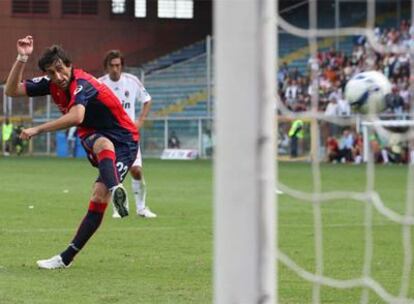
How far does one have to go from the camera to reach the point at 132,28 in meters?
45.3

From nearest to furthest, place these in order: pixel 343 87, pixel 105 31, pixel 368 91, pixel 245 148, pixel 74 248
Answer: pixel 245 148 < pixel 368 91 < pixel 74 248 < pixel 343 87 < pixel 105 31

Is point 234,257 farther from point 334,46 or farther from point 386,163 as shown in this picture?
point 334,46

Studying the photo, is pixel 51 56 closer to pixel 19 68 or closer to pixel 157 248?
pixel 19 68

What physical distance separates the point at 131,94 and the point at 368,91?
24.5 ft

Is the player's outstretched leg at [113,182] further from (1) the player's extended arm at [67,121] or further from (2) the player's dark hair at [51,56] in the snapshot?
(2) the player's dark hair at [51,56]

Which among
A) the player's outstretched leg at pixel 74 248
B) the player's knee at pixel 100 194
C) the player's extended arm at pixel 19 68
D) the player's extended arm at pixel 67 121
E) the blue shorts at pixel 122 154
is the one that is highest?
the player's extended arm at pixel 19 68

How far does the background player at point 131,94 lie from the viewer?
45.0ft

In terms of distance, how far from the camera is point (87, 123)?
945 cm

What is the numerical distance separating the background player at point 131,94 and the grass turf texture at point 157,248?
1.19 feet

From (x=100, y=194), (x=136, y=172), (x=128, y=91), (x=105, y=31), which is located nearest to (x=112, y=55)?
(x=128, y=91)

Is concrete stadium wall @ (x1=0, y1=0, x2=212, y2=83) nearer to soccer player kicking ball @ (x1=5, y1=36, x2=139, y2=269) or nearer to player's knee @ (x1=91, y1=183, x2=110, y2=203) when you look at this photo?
soccer player kicking ball @ (x1=5, y1=36, x2=139, y2=269)

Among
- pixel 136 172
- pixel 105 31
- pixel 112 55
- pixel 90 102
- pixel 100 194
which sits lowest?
pixel 136 172

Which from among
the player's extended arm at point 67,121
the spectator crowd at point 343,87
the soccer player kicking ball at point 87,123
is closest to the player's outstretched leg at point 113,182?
the soccer player kicking ball at point 87,123

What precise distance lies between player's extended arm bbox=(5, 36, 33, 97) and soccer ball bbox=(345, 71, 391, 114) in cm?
270
